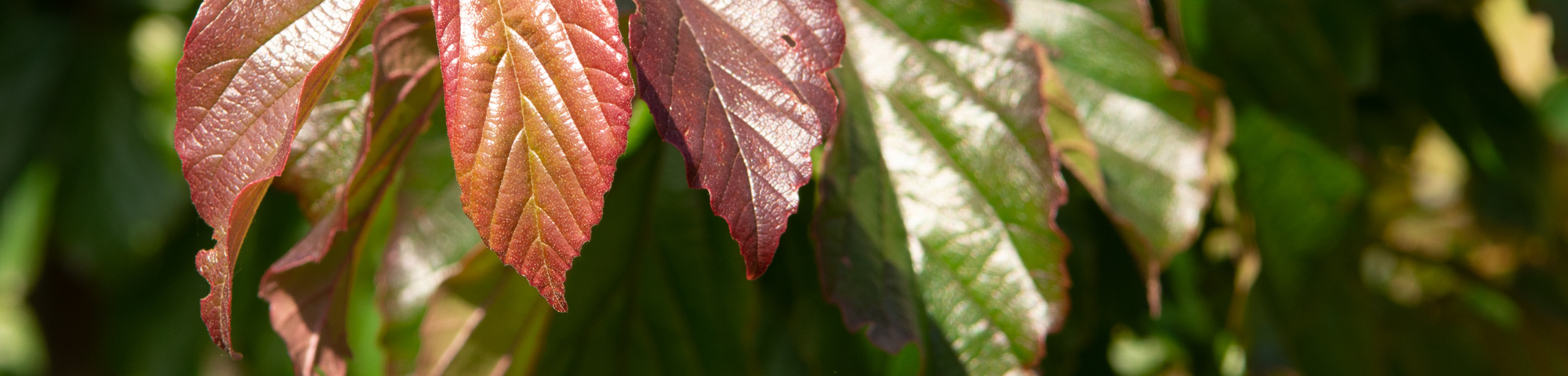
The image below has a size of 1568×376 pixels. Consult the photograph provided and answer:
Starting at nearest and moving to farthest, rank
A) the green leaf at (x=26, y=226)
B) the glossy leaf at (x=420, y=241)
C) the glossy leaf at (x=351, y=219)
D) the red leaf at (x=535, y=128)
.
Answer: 1. the red leaf at (x=535, y=128)
2. the glossy leaf at (x=351, y=219)
3. the glossy leaf at (x=420, y=241)
4. the green leaf at (x=26, y=226)

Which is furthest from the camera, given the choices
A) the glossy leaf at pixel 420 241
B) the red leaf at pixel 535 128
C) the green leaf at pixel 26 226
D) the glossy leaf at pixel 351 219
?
the green leaf at pixel 26 226

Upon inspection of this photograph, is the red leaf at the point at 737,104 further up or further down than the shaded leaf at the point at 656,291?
further up

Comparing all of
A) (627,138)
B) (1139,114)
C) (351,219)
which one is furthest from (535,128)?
(1139,114)

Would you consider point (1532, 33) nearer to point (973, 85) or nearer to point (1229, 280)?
point (1229, 280)

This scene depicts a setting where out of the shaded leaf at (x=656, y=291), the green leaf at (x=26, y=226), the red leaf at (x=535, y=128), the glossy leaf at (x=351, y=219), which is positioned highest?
the red leaf at (x=535, y=128)

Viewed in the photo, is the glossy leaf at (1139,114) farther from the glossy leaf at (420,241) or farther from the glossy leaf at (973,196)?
the glossy leaf at (420,241)

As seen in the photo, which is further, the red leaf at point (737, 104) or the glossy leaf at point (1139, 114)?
the glossy leaf at point (1139, 114)

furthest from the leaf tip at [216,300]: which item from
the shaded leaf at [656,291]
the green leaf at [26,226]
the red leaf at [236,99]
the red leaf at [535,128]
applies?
the green leaf at [26,226]
